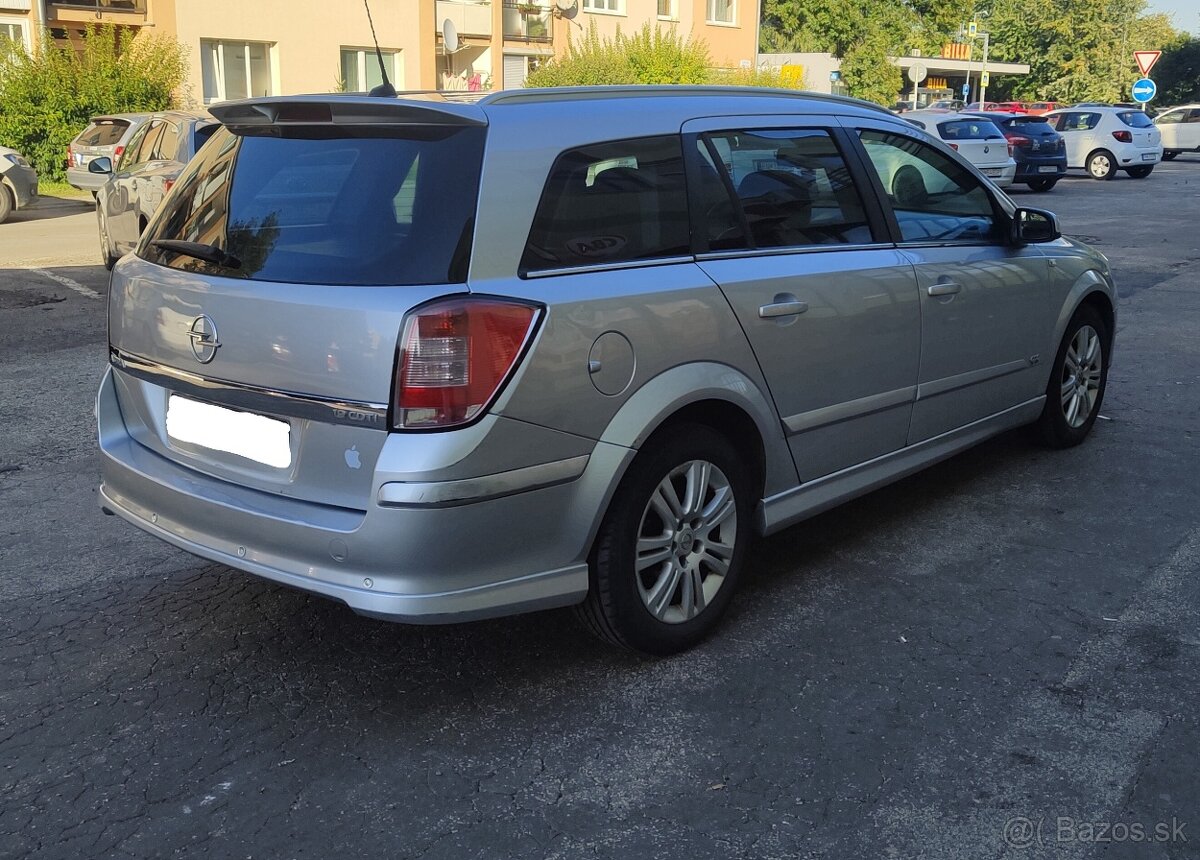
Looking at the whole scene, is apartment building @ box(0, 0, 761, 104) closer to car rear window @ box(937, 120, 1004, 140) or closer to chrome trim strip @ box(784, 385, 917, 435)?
car rear window @ box(937, 120, 1004, 140)

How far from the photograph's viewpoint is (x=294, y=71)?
30.3m

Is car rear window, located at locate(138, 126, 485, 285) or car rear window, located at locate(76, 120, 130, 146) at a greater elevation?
car rear window, located at locate(138, 126, 485, 285)

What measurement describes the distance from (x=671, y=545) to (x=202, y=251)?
1645 millimetres

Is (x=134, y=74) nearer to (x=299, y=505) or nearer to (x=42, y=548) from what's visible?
(x=42, y=548)

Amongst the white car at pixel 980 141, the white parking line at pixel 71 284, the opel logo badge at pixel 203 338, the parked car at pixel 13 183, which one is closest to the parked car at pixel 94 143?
the parked car at pixel 13 183

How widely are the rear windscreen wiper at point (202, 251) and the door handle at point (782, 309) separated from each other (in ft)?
5.29

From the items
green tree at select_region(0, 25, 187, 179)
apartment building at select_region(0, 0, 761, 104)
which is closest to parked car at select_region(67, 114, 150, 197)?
green tree at select_region(0, 25, 187, 179)

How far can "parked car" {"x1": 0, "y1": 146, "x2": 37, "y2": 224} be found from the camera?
58.3 feet

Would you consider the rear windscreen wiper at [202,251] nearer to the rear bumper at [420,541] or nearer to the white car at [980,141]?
the rear bumper at [420,541]

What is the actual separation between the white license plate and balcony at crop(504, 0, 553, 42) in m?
34.9

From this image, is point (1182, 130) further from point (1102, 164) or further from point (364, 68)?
point (364, 68)

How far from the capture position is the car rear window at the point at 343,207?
10.6 feet

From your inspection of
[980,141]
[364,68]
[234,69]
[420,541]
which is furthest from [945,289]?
[364,68]

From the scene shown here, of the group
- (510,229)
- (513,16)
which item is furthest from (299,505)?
(513,16)
